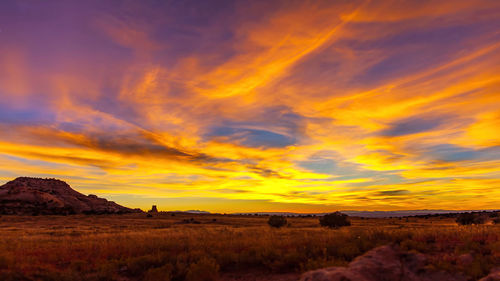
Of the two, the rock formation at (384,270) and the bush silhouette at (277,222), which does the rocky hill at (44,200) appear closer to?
the bush silhouette at (277,222)

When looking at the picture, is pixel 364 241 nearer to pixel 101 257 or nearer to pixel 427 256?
pixel 427 256

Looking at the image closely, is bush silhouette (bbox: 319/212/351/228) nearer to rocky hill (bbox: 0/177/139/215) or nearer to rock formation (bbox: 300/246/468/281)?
rock formation (bbox: 300/246/468/281)

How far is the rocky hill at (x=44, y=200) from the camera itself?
9000 centimetres

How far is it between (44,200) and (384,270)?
4507 inches

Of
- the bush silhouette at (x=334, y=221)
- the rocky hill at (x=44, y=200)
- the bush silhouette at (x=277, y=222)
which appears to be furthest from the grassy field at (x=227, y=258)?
the rocky hill at (x=44, y=200)

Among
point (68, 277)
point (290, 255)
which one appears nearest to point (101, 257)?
point (68, 277)

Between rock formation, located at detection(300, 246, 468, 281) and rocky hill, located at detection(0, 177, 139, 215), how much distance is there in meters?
94.9

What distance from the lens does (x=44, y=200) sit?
99000 millimetres

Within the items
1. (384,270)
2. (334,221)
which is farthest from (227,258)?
(334,221)

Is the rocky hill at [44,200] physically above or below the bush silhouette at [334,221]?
above

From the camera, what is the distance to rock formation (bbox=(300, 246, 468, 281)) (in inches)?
282

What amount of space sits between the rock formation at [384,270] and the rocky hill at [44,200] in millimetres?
94873

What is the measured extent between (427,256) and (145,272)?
8.82 meters

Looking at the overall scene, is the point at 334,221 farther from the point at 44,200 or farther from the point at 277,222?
the point at 44,200
